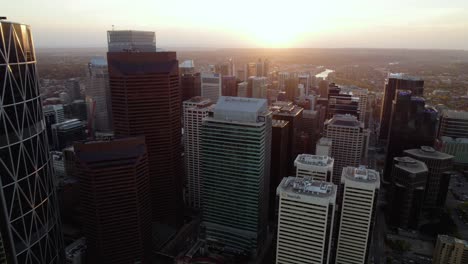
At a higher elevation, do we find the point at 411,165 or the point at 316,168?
the point at 316,168

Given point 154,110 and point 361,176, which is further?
point 154,110

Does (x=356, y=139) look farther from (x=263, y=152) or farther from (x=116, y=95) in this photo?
(x=116, y=95)

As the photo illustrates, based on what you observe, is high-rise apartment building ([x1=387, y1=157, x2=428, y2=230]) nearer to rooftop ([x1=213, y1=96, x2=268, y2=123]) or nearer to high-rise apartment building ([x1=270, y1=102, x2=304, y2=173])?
high-rise apartment building ([x1=270, y1=102, x2=304, y2=173])

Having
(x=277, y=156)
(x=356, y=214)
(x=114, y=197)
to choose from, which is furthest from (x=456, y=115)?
(x=114, y=197)

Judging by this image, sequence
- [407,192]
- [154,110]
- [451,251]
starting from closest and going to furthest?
[451,251] < [154,110] < [407,192]

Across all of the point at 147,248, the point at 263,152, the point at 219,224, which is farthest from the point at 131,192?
the point at 263,152

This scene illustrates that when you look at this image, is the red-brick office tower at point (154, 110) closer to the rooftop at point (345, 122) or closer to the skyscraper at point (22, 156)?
the skyscraper at point (22, 156)

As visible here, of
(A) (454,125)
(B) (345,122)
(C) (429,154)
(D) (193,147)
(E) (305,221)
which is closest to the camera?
(E) (305,221)

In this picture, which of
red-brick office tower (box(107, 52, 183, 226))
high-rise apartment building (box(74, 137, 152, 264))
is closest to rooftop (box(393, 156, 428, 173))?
red-brick office tower (box(107, 52, 183, 226))

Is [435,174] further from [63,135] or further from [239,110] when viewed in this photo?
[63,135]

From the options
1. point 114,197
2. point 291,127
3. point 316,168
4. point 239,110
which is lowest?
point 114,197
